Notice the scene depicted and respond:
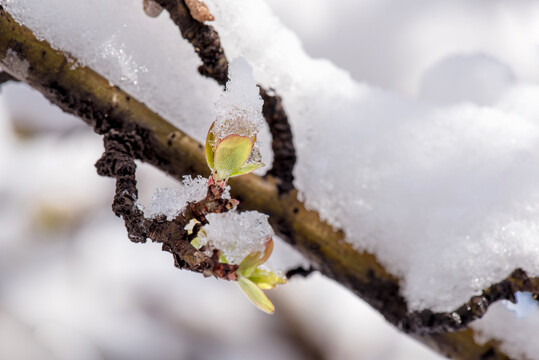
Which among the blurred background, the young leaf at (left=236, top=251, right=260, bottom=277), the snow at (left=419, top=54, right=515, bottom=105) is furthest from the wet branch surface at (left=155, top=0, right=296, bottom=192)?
the blurred background

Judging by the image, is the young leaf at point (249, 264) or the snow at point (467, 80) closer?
the young leaf at point (249, 264)

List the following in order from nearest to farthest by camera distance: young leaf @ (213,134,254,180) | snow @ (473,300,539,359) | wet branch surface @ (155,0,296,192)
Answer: young leaf @ (213,134,254,180), wet branch surface @ (155,0,296,192), snow @ (473,300,539,359)


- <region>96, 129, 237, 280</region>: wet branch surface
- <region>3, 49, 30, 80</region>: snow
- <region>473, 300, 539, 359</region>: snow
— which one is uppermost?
<region>473, 300, 539, 359</region>: snow

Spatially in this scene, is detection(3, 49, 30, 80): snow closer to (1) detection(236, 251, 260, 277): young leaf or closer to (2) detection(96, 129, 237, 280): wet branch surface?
(2) detection(96, 129, 237, 280): wet branch surface

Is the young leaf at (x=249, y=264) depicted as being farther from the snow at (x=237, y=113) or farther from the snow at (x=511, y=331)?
the snow at (x=511, y=331)

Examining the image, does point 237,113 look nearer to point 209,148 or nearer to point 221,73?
point 209,148

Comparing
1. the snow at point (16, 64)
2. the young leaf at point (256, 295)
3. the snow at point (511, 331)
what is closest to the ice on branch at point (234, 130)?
the young leaf at point (256, 295)
